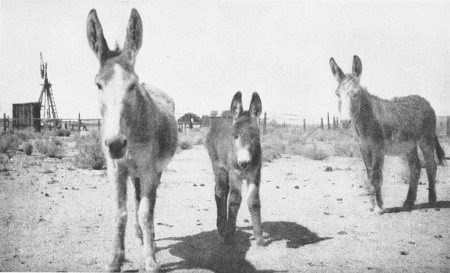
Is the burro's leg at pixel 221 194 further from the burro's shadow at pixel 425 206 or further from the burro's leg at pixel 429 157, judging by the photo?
the burro's leg at pixel 429 157

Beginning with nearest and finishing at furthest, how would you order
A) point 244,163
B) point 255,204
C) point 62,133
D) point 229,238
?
point 244,163, point 255,204, point 229,238, point 62,133

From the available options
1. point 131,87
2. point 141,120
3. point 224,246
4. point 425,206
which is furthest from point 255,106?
point 425,206

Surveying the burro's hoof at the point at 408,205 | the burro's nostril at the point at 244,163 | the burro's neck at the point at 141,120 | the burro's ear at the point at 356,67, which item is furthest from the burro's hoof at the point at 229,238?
the burro's ear at the point at 356,67

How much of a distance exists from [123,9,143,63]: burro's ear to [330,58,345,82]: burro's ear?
4204 mm

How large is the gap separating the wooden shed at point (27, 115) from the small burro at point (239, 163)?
29716 mm

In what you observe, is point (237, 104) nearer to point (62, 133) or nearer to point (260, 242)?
point (260, 242)

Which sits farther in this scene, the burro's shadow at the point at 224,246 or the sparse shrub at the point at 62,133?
the sparse shrub at the point at 62,133

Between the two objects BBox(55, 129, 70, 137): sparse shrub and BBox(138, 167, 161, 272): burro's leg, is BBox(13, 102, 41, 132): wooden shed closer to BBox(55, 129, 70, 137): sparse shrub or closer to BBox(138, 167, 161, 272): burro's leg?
BBox(55, 129, 70, 137): sparse shrub

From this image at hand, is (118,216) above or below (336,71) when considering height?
below

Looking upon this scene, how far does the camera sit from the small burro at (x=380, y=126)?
21.4ft

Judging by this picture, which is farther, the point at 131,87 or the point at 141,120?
the point at 141,120

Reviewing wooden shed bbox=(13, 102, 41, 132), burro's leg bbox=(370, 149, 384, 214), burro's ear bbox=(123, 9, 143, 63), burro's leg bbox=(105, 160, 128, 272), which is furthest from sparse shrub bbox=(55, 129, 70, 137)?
burro's ear bbox=(123, 9, 143, 63)

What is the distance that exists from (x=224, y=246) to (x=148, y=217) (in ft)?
5.30

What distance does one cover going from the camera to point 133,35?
148 inches
